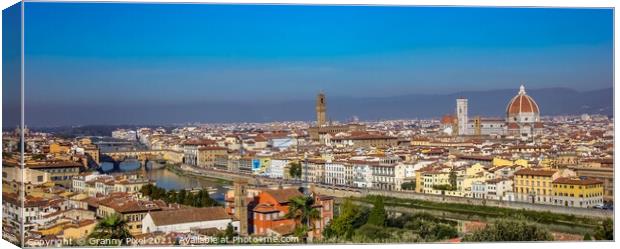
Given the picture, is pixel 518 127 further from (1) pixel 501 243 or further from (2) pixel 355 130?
(1) pixel 501 243

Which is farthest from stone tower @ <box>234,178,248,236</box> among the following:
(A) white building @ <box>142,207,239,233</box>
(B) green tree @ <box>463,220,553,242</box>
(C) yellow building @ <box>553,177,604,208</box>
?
(C) yellow building @ <box>553,177,604,208</box>

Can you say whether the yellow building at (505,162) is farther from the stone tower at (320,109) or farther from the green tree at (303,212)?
the green tree at (303,212)

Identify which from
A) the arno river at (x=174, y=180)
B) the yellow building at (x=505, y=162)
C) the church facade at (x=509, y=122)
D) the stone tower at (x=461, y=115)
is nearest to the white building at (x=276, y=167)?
the arno river at (x=174, y=180)

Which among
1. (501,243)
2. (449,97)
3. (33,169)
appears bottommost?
(501,243)

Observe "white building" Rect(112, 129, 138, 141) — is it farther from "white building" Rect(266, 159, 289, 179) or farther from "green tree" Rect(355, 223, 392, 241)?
"green tree" Rect(355, 223, 392, 241)

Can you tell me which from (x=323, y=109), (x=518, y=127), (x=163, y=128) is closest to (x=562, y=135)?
(x=518, y=127)

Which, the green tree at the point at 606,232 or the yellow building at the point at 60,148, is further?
the yellow building at the point at 60,148
